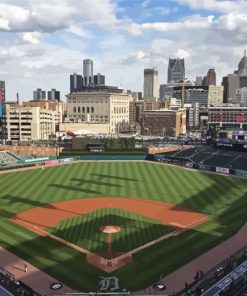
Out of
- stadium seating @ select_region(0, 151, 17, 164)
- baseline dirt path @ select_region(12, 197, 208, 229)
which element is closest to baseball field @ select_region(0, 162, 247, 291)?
baseline dirt path @ select_region(12, 197, 208, 229)

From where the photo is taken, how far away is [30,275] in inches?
1227

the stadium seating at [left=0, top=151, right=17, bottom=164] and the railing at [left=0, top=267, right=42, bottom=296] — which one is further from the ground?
the stadium seating at [left=0, top=151, right=17, bottom=164]

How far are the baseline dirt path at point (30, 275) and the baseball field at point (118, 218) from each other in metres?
0.79

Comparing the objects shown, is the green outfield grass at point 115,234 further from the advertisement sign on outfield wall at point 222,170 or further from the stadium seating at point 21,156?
the stadium seating at point 21,156

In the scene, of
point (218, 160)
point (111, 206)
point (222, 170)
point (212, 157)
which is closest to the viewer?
point (111, 206)

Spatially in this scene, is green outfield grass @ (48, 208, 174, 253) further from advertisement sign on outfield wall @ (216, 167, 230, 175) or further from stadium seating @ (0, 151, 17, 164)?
stadium seating @ (0, 151, 17, 164)

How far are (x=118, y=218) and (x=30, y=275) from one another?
16.9m

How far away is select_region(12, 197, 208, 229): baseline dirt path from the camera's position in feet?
148

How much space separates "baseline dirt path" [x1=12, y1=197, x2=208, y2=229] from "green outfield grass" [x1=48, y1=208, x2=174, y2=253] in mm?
1508

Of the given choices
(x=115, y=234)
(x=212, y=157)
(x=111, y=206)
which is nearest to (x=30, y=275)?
(x=115, y=234)

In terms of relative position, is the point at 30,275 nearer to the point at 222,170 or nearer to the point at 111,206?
the point at 111,206

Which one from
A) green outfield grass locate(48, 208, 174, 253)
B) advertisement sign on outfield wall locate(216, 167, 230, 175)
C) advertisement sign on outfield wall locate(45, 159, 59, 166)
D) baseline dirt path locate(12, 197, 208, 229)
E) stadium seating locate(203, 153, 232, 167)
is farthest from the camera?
advertisement sign on outfield wall locate(45, 159, 59, 166)

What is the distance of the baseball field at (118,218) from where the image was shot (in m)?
33.6

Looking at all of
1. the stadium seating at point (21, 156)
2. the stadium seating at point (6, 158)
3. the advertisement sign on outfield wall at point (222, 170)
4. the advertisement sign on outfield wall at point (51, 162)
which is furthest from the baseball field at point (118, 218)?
the stadium seating at point (21, 156)
